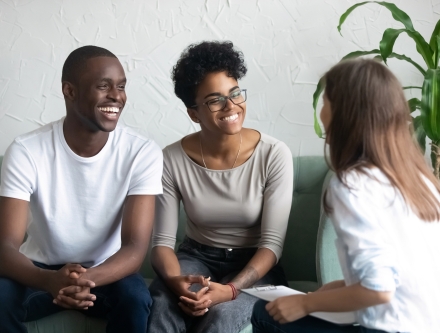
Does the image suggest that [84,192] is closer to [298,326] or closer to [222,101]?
[222,101]

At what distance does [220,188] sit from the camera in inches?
76.3

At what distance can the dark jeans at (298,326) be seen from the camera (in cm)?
131

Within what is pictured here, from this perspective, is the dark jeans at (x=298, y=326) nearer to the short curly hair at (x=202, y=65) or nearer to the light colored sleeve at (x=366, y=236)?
the light colored sleeve at (x=366, y=236)

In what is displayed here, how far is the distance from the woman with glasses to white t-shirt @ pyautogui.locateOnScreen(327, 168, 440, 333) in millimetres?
615

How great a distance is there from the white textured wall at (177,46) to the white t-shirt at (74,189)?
526 millimetres

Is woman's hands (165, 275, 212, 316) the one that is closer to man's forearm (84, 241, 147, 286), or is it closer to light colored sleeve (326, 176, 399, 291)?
man's forearm (84, 241, 147, 286)

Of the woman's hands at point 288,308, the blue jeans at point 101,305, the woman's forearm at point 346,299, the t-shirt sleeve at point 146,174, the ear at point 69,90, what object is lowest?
the blue jeans at point 101,305

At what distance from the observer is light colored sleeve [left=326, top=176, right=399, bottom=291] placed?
117 cm

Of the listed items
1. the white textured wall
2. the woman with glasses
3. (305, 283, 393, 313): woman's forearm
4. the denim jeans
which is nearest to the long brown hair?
(305, 283, 393, 313): woman's forearm

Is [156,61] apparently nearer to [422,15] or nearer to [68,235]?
[68,235]

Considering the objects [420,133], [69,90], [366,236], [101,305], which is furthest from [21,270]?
[420,133]

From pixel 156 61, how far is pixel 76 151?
62 cm

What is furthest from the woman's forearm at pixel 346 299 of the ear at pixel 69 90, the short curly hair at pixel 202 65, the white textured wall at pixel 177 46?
the white textured wall at pixel 177 46

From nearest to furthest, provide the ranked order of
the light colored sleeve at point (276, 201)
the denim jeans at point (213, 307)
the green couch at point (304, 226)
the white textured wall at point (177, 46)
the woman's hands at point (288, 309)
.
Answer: the woman's hands at point (288, 309)
the denim jeans at point (213, 307)
the light colored sleeve at point (276, 201)
the green couch at point (304, 226)
the white textured wall at point (177, 46)
